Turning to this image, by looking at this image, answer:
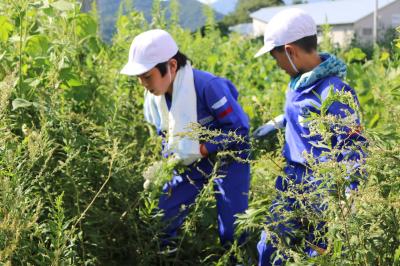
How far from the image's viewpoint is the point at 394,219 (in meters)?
1.88

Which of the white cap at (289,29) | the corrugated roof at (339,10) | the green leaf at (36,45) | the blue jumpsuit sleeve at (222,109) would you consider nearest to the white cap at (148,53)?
the blue jumpsuit sleeve at (222,109)

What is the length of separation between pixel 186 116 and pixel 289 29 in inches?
28.2

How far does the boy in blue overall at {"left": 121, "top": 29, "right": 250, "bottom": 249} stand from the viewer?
3.17m

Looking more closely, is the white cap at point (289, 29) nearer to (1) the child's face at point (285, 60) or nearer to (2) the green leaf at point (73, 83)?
(1) the child's face at point (285, 60)

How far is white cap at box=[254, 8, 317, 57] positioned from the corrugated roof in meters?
31.6

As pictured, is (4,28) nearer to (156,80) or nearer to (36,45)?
(36,45)

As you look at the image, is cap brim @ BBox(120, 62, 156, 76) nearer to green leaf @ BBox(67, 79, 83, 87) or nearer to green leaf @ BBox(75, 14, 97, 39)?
green leaf @ BBox(67, 79, 83, 87)

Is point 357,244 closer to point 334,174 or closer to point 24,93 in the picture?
point 334,174

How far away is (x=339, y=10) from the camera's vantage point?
37.8 meters

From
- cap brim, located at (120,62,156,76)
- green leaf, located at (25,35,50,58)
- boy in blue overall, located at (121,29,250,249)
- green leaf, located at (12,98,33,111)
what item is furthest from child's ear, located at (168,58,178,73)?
green leaf, located at (12,98,33,111)

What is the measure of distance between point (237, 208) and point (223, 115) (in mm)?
535

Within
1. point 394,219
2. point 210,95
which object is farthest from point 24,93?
point 394,219

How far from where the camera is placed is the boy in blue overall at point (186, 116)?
317 centimetres

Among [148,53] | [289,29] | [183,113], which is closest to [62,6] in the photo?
[148,53]
